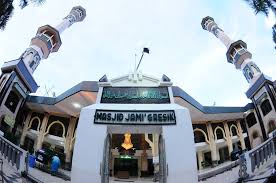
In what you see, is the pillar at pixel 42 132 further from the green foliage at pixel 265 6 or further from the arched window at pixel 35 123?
the green foliage at pixel 265 6

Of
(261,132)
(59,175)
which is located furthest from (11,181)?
(261,132)

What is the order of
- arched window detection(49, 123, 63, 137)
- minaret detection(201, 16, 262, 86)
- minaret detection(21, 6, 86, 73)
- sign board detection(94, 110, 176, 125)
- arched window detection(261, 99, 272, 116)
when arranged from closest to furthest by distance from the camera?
sign board detection(94, 110, 176, 125) → arched window detection(261, 99, 272, 116) → arched window detection(49, 123, 63, 137) → minaret detection(21, 6, 86, 73) → minaret detection(201, 16, 262, 86)

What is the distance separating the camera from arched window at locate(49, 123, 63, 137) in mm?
17859

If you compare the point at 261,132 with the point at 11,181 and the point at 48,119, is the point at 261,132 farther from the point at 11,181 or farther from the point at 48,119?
the point at 11,181

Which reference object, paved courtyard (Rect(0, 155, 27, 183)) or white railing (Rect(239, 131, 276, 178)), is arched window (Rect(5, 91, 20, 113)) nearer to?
paved courtyard (Rect(0, 155, 27, 183))

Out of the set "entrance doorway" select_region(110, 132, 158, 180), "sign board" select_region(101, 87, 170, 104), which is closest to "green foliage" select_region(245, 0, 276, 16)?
"sign board" select_region(101, 87, 170, 104)

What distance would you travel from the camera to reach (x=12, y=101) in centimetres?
1536

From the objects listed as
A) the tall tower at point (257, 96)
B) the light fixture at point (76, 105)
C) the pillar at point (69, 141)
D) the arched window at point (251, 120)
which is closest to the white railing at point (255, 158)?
the tall tower at point (257, 96)

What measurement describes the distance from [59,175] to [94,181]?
3.24 metres

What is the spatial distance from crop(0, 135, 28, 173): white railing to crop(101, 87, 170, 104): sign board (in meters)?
3.39

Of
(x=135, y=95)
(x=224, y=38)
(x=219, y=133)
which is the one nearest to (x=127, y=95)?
(x=135, y=95)

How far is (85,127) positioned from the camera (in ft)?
30.8

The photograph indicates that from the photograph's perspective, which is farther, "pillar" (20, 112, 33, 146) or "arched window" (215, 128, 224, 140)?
"arched window" (215, 128, 224, 140)

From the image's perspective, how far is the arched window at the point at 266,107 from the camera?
17386 millimetres
